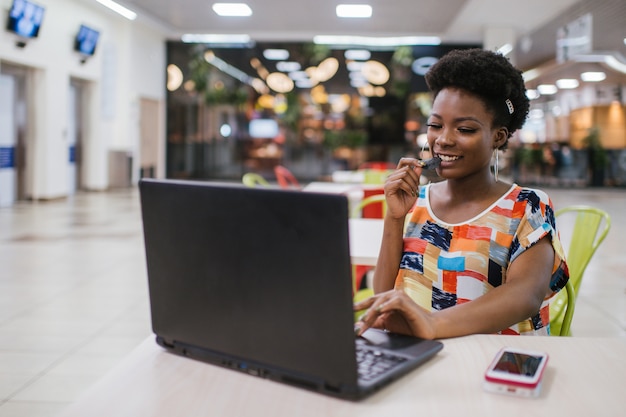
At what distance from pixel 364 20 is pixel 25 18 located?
19.2 ft

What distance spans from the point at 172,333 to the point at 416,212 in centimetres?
75

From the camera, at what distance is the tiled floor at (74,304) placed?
118 inches

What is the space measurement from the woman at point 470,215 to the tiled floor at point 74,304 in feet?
5.88

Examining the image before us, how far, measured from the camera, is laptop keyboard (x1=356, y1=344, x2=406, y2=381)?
3.07 ft

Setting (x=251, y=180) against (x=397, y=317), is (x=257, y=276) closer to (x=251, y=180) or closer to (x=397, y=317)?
(x=397, y=317)

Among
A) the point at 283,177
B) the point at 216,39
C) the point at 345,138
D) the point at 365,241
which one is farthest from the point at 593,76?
the point at 365,241

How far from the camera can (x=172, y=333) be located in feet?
3.50

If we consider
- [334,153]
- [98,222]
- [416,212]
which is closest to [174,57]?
[334,153]

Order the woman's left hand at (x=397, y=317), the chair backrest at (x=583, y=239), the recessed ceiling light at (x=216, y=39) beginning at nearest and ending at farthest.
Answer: the woman's left hand at (x=397, y=317) < the chair backrest at (x=583, y=239) < the recessed ceiling light at (x=216, y=39)

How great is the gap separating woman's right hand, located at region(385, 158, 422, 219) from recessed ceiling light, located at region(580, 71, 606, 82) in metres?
19.1

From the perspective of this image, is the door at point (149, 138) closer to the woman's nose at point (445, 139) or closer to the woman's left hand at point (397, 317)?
the woman's nose at point (445, 139)

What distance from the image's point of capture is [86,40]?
1251 centimetres

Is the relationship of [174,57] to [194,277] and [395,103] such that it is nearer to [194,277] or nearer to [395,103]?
[395,103]

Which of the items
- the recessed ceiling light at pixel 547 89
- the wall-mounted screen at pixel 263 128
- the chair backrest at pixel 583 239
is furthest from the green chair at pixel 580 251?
the recessed ceiling light at pixel 547 89
